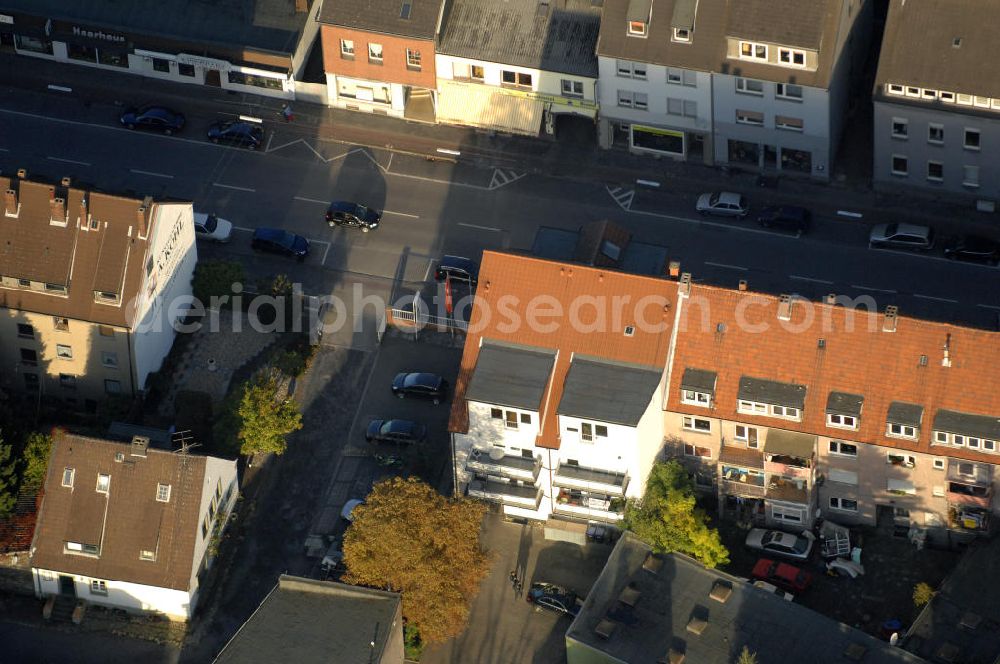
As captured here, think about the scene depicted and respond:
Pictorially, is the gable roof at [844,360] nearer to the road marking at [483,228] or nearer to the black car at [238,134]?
the road marking at [483,228]

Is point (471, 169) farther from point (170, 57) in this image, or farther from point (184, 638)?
point (184, 638)

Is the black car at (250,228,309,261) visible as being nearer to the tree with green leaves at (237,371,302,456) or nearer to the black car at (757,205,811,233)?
the tree with green leaves at (237,371,302,456)

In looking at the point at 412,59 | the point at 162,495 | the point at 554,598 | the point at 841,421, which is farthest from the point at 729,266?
the point at 162,495

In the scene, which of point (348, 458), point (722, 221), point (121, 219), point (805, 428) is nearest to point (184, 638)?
point (348, 458)

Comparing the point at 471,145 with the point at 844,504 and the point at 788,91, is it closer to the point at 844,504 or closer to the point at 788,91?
the point at 788,91

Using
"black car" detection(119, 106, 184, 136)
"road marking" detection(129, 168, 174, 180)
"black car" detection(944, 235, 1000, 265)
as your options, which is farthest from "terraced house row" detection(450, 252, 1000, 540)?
"black car" detection(119, 106, 184, 136)
